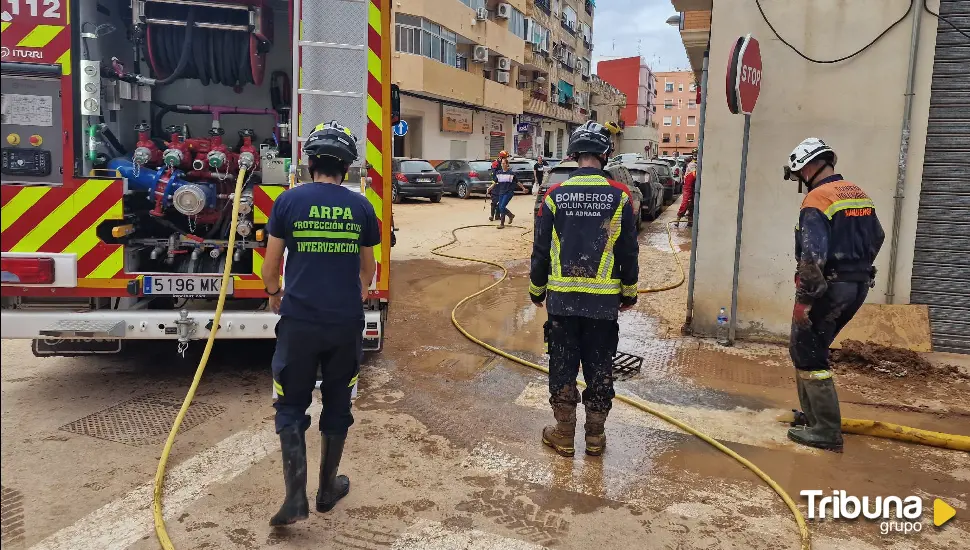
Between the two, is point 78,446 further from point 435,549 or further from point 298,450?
point 435,549

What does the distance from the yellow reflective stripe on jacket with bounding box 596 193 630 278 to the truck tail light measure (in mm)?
3636

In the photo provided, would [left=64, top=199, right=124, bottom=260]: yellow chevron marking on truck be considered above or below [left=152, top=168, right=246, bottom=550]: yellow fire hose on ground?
above

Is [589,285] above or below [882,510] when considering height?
above

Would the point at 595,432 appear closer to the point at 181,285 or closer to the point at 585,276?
the point at 585,276

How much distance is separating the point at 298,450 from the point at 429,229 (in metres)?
12.9

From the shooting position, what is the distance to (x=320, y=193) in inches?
134

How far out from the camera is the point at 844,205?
14.6ft

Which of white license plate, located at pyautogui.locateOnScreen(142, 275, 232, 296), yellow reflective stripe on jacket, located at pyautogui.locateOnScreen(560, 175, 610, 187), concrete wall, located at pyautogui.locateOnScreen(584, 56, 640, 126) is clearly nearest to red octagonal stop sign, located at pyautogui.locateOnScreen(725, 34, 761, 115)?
yellow reflective stripe on jacket, located at pyautogui.locateOnScreen(560, 175, 610, 187)

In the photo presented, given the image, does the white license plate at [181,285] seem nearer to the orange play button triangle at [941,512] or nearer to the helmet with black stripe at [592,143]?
the helmet with black stripe at [592,143]

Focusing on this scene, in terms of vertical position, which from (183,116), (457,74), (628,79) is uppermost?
(628,79)

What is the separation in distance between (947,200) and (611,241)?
4174 mm

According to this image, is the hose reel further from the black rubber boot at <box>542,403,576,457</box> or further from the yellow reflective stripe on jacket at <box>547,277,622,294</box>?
the black rubber boot at <box>542,403,576,457</box>

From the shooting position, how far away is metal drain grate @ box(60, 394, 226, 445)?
4504 millimetres

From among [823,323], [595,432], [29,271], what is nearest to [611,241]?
[595,432]
